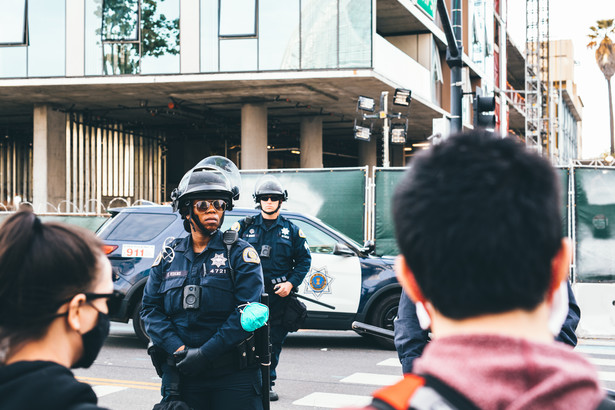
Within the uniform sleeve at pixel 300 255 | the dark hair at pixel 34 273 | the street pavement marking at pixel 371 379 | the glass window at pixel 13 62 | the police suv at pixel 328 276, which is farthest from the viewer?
the glass window at pixel 13 62

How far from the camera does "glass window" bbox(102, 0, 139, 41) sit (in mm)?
23203

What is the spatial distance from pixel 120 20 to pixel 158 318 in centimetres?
2111

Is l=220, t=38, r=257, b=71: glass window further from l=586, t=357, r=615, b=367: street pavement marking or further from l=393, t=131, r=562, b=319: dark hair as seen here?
l=393, t=131, r=562, b=319: dark hair

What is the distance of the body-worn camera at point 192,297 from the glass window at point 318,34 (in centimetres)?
1849

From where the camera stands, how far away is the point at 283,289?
6.84 meters

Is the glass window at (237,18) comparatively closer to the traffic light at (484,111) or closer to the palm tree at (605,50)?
the traffic light at (484,111)

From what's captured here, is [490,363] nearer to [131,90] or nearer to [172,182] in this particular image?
[131,90]

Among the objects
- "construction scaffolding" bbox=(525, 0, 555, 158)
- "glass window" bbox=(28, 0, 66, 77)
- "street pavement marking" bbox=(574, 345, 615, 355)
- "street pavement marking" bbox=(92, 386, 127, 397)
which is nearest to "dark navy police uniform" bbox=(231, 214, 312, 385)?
"street pavement marking" bbox=(92, 386, 127, 397)

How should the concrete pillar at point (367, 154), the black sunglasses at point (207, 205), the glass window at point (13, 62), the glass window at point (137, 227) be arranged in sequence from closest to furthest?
the black sunglasses at point (207, 205) → the glass window at point (137, 227) → the glass window at point (13, 62) → the concrete pillar at point (367, 154)

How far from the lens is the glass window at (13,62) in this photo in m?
23.4

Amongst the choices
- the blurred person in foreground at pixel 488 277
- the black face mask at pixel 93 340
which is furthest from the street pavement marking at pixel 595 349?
the blurred person in foreground at pixel 488 277

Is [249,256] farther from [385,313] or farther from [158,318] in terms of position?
[385,313]

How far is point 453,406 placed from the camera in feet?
3.79

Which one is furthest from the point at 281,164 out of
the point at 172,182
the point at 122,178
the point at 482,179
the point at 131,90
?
the point at 482,179
